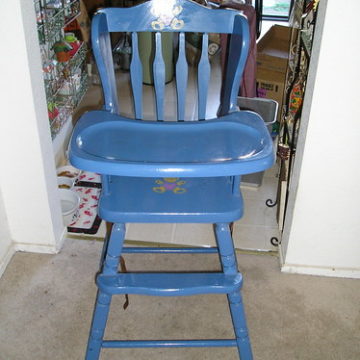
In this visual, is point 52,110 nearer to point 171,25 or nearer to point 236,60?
point 171,25

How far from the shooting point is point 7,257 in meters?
1.83

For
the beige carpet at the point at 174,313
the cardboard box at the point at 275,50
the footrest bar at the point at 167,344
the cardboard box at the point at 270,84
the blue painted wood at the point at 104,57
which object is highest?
the blue painted wood at the point at 104,57

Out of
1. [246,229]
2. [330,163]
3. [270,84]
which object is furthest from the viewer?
[270,84]

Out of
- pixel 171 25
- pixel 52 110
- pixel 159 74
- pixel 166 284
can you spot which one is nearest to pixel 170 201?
pixel 166 284

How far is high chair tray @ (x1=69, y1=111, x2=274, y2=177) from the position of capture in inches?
38.2

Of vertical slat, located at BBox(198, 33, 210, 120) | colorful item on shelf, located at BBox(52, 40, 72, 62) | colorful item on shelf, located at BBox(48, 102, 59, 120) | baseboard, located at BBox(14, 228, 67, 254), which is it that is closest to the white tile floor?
baseboard, located at BBox(14, 228, 67, 254)

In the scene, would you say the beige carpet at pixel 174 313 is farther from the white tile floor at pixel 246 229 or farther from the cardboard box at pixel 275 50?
the cardboard box at pixel 275 50

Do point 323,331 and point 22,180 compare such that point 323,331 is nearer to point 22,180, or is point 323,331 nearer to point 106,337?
point 106,337

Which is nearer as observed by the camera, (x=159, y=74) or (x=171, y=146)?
(x=171, y=146)

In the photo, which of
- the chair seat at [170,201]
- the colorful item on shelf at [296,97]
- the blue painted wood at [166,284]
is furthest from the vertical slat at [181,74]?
the colorful item on shelf at [296,97]

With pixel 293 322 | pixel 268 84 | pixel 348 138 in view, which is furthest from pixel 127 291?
pixel 268 84

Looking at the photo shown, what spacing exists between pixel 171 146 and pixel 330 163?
0.72 m

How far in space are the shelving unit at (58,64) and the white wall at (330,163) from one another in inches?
46.2

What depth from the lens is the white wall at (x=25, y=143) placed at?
1.43 meters
